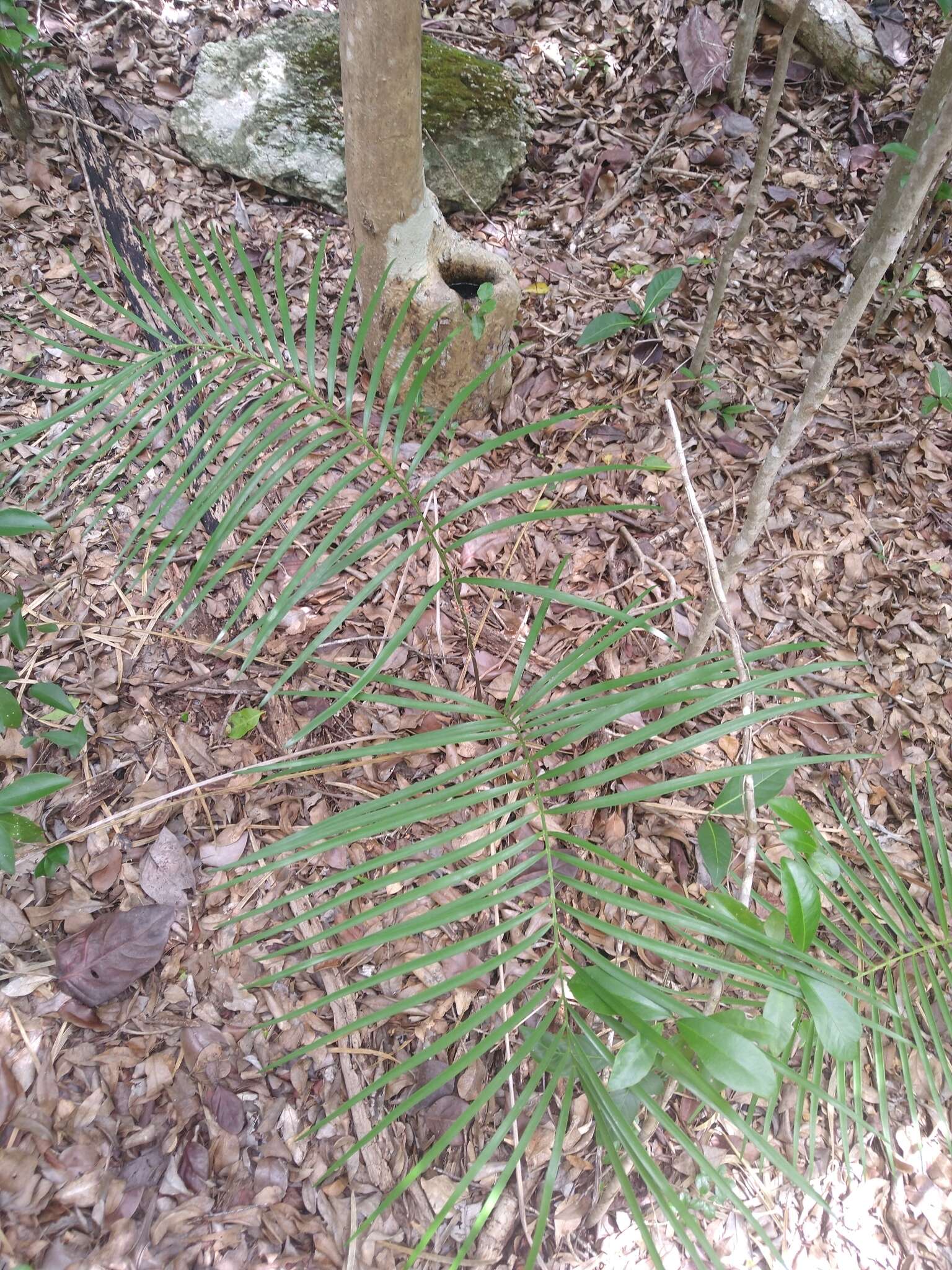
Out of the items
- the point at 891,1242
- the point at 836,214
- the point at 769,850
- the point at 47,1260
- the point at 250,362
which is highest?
the point at 836,214

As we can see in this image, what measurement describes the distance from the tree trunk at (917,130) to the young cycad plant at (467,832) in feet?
2.95

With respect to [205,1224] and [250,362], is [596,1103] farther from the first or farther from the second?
[250,362]

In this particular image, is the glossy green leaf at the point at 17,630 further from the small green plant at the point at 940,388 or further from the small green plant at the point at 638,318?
the small green plant at the point at 940,388

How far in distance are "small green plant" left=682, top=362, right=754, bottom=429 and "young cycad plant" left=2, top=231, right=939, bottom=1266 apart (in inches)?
13.3

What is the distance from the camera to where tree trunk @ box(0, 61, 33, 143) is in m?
2.08

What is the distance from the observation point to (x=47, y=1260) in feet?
3.34

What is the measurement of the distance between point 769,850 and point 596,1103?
86 centimetres

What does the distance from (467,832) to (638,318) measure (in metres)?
1.51

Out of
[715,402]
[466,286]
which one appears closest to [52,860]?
[466,286]

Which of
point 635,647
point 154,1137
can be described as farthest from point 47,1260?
point 635,647

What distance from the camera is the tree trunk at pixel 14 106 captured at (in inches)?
81.8

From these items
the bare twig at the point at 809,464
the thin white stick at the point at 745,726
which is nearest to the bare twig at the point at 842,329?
the thin white stick at the point at 745,726

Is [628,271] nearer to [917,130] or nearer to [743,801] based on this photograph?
[917,130]

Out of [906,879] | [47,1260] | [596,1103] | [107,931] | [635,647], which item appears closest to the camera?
[596,1103]
